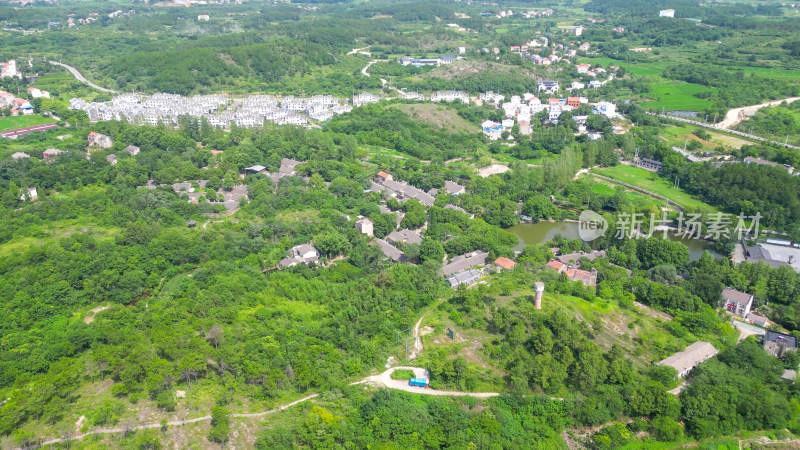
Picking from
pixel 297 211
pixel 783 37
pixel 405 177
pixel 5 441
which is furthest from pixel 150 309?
pixel 783 37

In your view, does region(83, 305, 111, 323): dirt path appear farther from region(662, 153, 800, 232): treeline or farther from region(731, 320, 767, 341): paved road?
region(662, 153, 800, 232): treeline

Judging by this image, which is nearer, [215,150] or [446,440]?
[446,440]

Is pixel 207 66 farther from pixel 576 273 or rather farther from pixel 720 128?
pixel 720 128

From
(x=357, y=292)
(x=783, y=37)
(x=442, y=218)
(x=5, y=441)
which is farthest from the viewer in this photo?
(x=783, y=37)

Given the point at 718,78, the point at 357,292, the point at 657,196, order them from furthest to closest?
1. the point at 718,78
2. the point at 657,196
3. the point at 357,292

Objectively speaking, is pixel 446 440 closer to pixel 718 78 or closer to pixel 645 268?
pixel 645 268

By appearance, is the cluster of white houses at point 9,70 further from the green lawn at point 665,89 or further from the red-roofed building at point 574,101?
the green lawn at point 665,89

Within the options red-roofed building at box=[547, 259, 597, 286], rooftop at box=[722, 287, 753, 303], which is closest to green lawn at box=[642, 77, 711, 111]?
rooftop at box=[722, 287, 753, 303]
